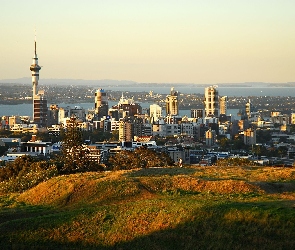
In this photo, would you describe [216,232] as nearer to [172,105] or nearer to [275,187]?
[275,187]

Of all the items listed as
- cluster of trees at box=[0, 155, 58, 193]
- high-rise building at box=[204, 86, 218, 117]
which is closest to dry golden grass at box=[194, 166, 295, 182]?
cluster of trees at box=[0, 155, 58, 193]

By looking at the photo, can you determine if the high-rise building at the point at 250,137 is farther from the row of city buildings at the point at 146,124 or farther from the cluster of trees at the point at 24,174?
the cluster of trees at the point at 24,174

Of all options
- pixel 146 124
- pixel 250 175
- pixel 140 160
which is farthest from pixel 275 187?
pixel 146 124

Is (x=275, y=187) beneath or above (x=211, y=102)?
above

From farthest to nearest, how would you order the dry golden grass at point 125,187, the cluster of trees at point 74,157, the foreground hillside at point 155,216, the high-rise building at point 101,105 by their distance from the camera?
the high-rise building at point 101,105, the cluster of trees at point 74,157, the dry golden grass at point 125,187, the foreground hillside at point 155,216

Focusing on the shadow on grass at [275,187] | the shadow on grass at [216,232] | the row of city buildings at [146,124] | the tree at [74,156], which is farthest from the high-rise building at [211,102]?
the shadow on grass at [216,232]

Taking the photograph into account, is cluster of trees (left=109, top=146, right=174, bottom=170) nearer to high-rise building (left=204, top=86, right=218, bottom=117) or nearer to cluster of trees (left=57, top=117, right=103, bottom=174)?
cluster of trees (left=57, top=117, right=103, bottom=174)
